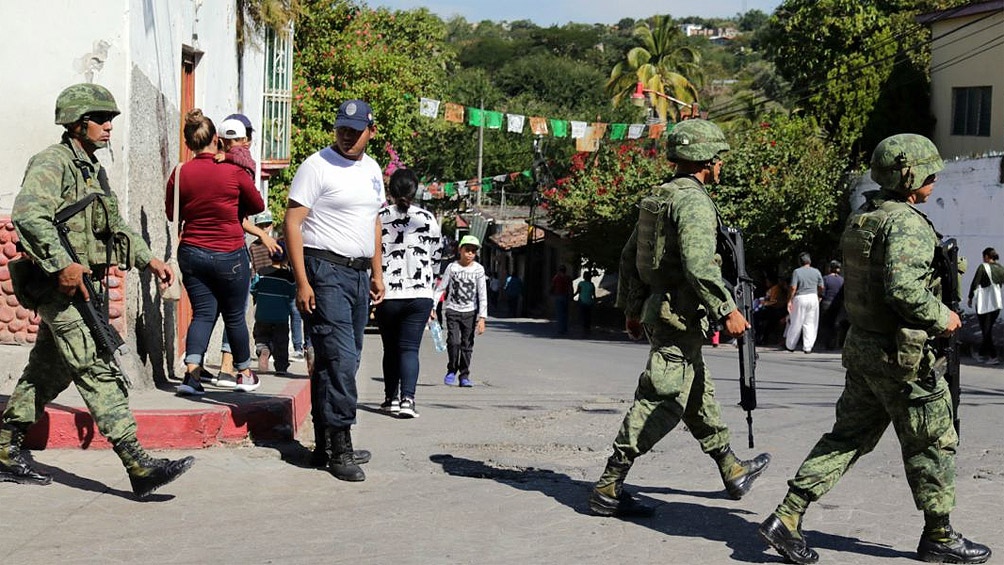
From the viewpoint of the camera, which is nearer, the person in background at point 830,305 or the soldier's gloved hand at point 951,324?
the soldier's gloved hand at point 951,324

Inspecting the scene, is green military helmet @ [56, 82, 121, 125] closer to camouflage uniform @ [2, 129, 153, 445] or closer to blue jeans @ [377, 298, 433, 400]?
camouflage uniform @ [2, 129, 153, 445]

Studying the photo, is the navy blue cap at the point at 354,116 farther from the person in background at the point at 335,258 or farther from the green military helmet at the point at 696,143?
the green military helmet at the point at 696,143

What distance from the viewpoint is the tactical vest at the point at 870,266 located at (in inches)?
195

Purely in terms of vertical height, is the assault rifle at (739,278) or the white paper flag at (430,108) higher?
the white paper flag at (430,108)

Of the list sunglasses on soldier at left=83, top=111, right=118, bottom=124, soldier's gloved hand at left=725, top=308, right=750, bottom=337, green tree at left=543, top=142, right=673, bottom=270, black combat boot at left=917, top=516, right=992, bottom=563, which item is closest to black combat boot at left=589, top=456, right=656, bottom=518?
soldier's gloved hand at left=725, top=308, right=750, bottom=337

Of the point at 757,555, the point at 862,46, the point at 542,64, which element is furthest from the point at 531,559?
the point at 542,64

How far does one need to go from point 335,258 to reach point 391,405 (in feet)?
9.43

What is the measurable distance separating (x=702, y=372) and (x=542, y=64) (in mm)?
75053

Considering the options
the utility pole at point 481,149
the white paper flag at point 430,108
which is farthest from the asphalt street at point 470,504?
the utility pole at point 481,149

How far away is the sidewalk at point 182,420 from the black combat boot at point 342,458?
982 mm

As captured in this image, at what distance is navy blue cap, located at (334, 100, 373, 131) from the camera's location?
6488 millimetres

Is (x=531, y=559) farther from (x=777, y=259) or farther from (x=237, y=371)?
(x=777, y=259)

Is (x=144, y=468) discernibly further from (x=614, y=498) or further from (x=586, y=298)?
(x=586, y=298)

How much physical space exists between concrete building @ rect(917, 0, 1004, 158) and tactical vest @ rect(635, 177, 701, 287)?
942 inches
